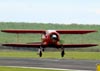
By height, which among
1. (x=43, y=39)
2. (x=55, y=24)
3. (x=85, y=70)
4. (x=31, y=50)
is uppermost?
(x=85, y=70)

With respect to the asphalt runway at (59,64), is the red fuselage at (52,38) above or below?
below

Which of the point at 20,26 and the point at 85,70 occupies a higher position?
the point at 85,70

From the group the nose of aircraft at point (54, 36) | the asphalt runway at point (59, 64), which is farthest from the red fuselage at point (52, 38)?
the asphalt runway at point (59, 64)

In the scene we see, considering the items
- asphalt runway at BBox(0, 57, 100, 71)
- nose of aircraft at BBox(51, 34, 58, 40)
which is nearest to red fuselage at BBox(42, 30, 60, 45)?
nose of aircraft at BBox(51, 34, 58, 40)

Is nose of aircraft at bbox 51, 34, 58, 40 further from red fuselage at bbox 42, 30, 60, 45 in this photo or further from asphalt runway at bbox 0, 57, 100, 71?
asphalt runway at bbox 0, 57, 100, 71

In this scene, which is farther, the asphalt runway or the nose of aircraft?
the nose of aircraft

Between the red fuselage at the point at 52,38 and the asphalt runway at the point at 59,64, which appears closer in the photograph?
the asphalt runway at the point at 59,64

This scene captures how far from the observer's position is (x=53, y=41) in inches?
1860

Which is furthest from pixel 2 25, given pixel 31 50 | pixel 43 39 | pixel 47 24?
pixel 43 39

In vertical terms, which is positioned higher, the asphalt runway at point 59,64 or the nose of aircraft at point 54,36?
the asphalt runway at point 59,64

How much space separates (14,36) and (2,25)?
1356cm

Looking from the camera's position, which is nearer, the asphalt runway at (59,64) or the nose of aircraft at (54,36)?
the asphalt runway at (59,64)

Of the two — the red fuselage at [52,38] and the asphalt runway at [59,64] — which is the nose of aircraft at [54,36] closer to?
the red fuselage at [52,38]

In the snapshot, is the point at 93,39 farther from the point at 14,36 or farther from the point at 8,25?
the point at 8,25
